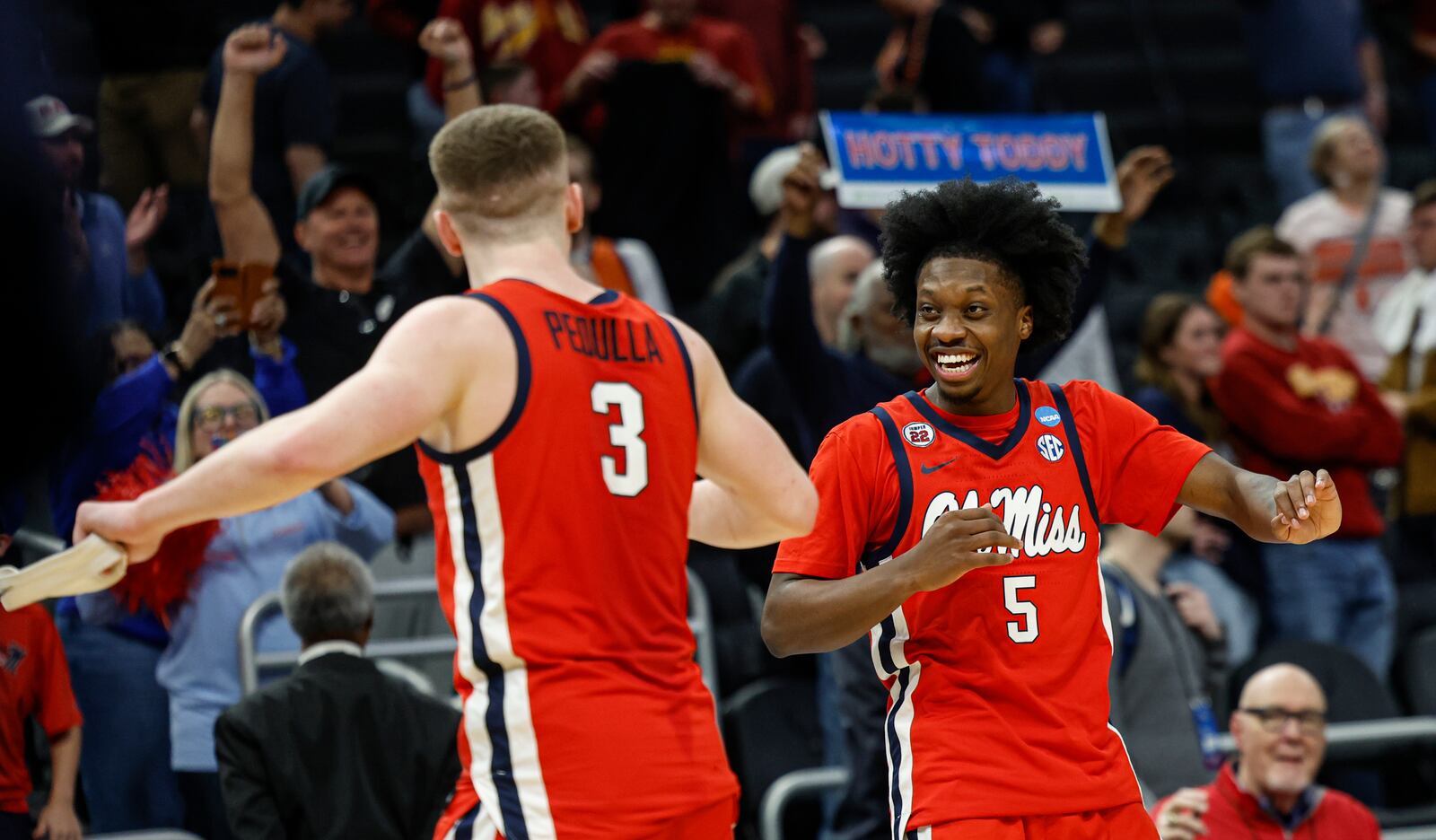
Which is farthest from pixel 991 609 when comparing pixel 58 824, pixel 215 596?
pixel 215 596

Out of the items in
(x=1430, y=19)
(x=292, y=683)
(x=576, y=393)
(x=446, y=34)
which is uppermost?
(x=1430, y=19)

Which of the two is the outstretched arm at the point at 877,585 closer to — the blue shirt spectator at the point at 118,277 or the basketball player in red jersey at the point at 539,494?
the basketball player in red jersey at the point at 539,494

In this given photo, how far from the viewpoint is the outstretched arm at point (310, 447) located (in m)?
3.25

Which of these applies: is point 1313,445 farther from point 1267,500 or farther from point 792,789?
point 1267,500

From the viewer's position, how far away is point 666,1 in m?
9.39

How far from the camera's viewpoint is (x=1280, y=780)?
6.37 m

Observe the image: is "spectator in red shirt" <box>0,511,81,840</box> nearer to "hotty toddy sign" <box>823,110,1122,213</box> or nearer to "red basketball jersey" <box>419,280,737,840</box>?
"red basketball jersey" <box>419,280,737,840</box>

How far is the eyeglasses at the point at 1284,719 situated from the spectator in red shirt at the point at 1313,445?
1.62 meters

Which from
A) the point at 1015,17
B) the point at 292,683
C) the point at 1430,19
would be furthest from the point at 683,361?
the point at 1430,19

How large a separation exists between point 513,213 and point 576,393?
1.32 ft

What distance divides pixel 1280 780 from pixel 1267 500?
2825mm

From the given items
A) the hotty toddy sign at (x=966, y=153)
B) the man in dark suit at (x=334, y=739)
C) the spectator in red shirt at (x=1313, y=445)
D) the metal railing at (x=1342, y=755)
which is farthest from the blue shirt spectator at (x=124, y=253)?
the spectator in red shirt at (x=1313, y=445)

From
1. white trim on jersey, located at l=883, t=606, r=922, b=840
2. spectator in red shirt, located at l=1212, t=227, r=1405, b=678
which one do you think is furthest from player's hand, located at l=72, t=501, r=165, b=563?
spectator in red shirt, located at l=1212, t=227, r=1405, b=678

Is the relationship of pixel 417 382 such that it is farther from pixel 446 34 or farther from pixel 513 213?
pixel 446 34
